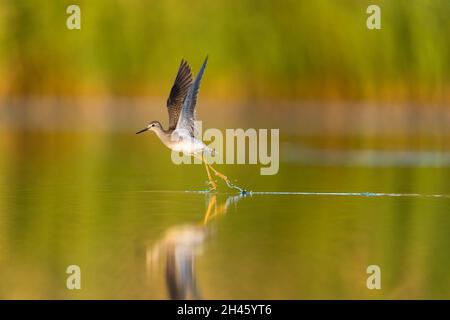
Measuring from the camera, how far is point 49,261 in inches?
287

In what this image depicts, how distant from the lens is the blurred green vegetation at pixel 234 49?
30250 mm

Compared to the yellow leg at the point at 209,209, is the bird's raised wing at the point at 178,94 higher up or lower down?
higher up

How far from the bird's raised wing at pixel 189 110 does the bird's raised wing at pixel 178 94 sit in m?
0.14

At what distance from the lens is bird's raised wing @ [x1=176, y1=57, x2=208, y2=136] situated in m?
10.3

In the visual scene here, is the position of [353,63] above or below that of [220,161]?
above

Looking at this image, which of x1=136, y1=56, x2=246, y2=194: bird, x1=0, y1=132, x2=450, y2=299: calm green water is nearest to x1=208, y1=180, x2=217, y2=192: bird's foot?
x1=0, y1=132, x2=450, y2=299: calm green water

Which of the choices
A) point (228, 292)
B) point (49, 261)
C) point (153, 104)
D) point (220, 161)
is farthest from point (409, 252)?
point (153, 104)

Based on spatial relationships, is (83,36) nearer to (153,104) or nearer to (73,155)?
(153,104)

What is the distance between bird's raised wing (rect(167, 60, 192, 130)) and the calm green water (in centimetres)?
81

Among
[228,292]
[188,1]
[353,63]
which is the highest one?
[188,1]

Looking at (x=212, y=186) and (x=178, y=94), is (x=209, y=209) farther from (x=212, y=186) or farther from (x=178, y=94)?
(x=212, y=186)

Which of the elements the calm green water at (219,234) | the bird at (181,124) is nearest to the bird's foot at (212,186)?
the calm green water at (219,234)

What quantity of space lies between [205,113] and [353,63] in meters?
5.17

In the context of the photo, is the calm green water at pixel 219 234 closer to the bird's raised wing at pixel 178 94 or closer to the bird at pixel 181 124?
the bird at pixel 181 124
